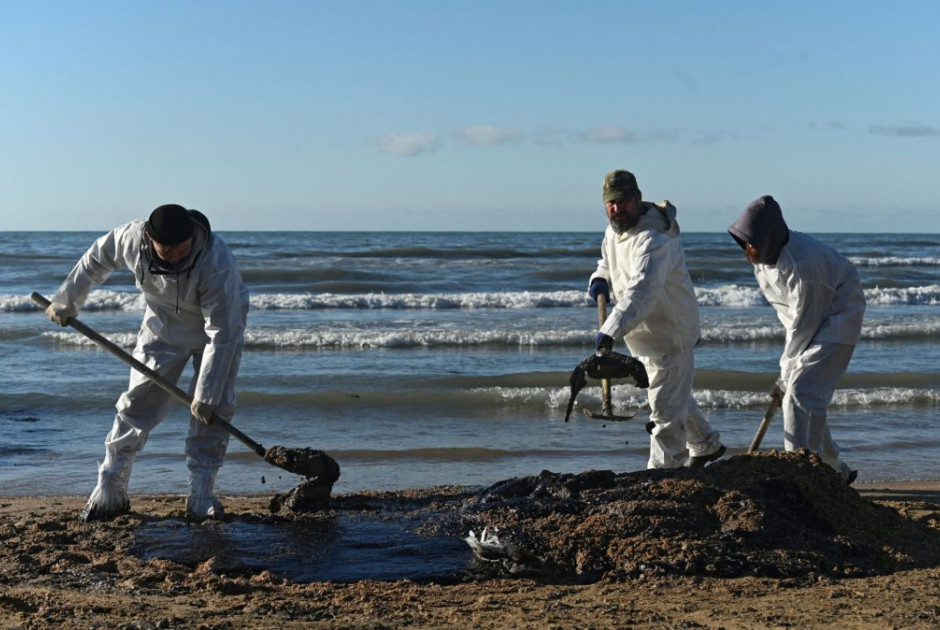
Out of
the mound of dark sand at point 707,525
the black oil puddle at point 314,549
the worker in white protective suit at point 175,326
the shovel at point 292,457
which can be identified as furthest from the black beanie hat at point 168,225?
the mound of dark sand at point 707,525

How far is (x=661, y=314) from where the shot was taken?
20.1 ft

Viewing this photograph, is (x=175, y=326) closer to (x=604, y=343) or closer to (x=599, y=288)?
(x=604, y=343)

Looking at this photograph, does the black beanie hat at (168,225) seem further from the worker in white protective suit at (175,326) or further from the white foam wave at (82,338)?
the white foam wave at (82,338)

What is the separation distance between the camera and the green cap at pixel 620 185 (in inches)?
235

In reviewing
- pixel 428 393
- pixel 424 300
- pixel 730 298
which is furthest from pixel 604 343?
pixel 730 298

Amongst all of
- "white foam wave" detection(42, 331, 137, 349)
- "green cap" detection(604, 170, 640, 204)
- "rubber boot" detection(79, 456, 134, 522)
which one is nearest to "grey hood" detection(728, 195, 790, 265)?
"green cap" detection(604, 170, 640, 204)

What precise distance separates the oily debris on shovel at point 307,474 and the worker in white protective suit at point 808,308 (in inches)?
95.6

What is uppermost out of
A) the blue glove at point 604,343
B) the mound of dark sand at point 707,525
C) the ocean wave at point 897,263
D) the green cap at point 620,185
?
the green cap at point 620,185

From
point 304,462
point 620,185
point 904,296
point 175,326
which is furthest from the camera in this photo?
point 904,296

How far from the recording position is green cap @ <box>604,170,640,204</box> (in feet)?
19.6

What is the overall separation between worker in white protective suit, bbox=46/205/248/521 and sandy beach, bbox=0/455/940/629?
29 cm

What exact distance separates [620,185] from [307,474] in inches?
89.5

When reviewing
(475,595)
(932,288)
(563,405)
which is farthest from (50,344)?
(932,288)

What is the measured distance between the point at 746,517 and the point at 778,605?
828mm
